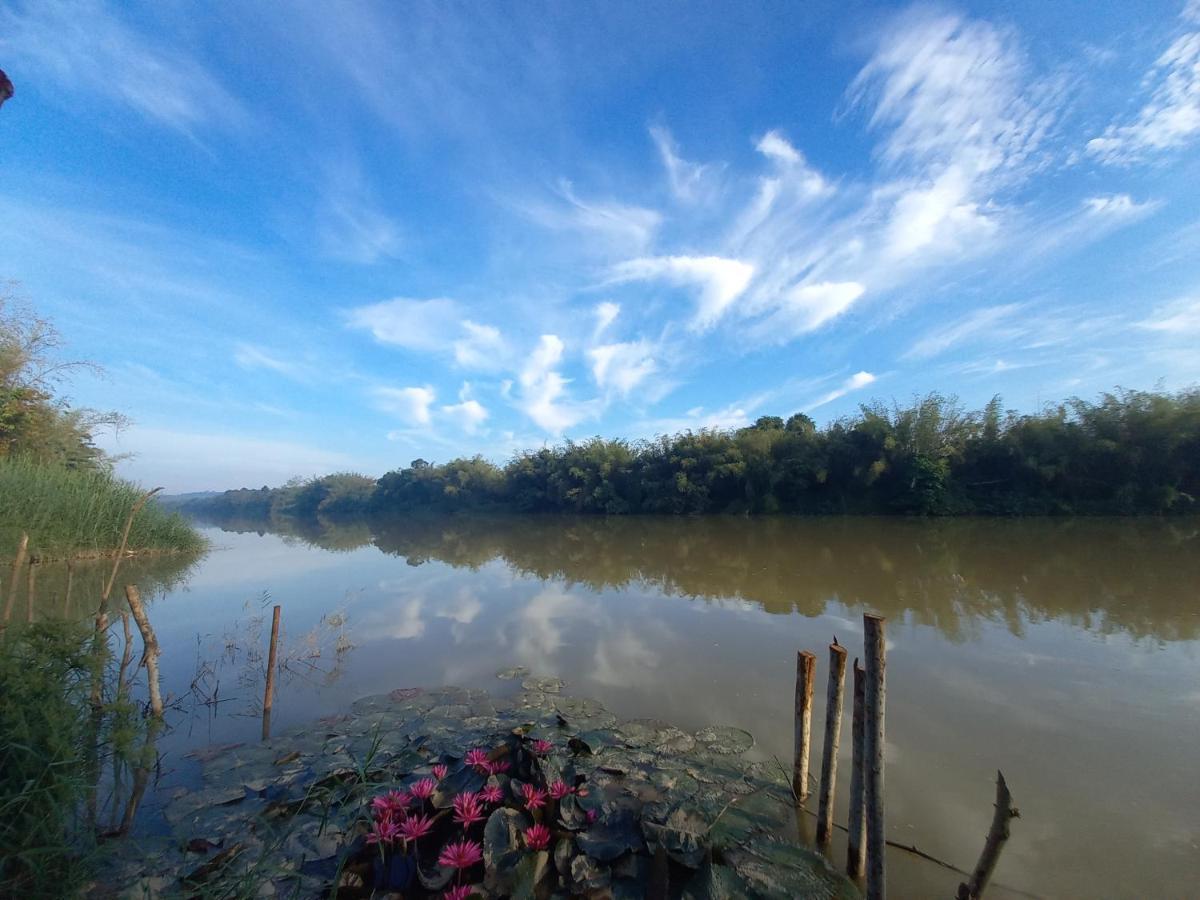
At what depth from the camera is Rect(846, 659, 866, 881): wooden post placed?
221 cm

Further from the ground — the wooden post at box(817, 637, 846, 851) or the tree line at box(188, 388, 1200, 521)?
the tree line at box(188, 388, 1200, 521)

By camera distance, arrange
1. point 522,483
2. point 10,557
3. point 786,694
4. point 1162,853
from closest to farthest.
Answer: point 1162,853 → point 786,694 → point 10,557 → point 522,483

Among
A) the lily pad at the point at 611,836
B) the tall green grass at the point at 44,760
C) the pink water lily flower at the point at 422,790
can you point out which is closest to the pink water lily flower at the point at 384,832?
the pink water lily flower at the point at 422,790

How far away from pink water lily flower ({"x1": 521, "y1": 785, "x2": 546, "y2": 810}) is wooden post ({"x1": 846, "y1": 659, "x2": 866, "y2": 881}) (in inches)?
57.6

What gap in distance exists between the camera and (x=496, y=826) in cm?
215

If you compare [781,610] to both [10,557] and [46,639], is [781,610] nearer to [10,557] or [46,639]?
[46,639]

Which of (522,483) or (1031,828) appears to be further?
(522,483)

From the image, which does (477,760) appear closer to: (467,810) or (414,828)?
(467,810)

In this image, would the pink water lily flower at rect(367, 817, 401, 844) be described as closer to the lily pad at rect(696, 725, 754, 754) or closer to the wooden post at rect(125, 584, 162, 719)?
the lily pad at rect(696, 725, 754, 754)

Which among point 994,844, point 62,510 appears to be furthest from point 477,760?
point 62,510

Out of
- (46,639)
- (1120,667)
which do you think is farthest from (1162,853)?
(46,639)

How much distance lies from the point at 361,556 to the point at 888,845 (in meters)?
17.9

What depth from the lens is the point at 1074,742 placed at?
11.6 feet

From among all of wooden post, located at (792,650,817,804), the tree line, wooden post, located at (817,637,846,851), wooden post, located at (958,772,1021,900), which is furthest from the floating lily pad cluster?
the tree line
